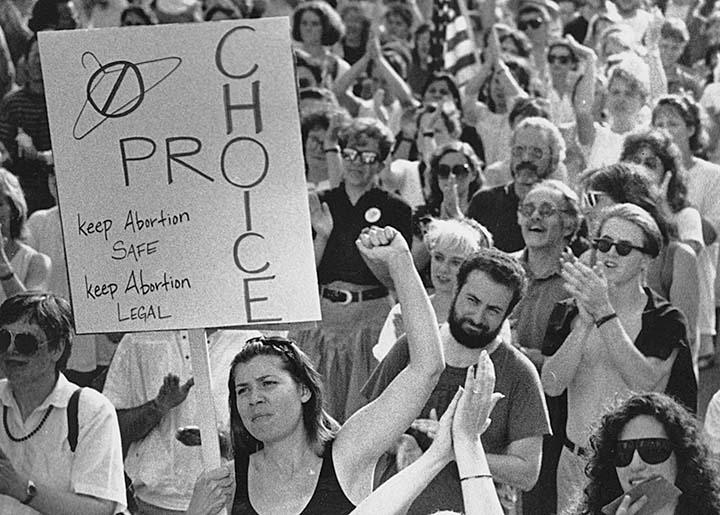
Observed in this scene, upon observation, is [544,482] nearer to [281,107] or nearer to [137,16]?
[281,107]

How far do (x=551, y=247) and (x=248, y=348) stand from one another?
2.84 meters

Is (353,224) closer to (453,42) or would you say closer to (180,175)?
(180,175)

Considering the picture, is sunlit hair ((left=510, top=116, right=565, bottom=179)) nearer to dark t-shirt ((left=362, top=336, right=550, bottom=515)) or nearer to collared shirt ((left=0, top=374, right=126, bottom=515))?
dark t-shirt ((left=362, top=336, right=550, bottom=515))

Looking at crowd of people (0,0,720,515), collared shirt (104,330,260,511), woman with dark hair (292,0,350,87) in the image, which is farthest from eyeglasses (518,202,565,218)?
woman with dark hair (292,0,350,87)

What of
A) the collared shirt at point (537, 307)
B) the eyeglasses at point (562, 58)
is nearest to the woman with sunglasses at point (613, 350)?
the collared shirt at point (537, 307)

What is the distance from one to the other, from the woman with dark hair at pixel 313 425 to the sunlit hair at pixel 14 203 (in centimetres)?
337

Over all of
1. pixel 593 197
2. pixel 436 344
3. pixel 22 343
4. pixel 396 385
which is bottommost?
pixel 396 385

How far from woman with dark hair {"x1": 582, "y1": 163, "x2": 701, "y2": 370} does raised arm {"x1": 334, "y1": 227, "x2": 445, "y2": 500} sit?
309 centimetres

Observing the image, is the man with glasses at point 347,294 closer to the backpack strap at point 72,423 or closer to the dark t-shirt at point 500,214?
the dark t-shirt at point 500,214

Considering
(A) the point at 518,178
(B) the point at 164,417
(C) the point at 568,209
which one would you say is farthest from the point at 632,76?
(B) the point at 164,417

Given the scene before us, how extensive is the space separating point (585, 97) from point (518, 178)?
9.90 ft

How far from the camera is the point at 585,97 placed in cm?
1311

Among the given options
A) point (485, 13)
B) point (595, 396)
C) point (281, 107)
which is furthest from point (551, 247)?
point (485, 13)

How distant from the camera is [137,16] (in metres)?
14.6
